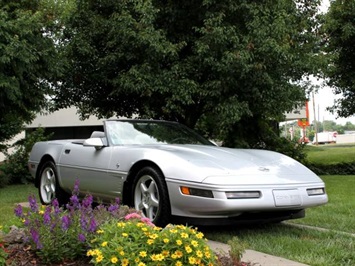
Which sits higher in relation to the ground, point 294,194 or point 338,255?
point 294,194

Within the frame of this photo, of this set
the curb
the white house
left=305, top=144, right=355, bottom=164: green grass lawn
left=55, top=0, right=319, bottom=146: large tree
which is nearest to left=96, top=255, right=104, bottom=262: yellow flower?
the curb

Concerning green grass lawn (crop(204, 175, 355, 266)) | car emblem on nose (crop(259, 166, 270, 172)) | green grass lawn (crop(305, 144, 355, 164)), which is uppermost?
car emblem on nose (crop(259, 166, 270, 172))

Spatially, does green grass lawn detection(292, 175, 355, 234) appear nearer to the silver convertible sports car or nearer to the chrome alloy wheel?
the silver convertible sports car

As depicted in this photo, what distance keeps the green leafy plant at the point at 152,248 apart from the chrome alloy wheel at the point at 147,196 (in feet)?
6.08

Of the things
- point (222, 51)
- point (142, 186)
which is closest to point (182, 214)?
point (142, 186)

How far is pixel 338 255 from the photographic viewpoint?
388 centimetres

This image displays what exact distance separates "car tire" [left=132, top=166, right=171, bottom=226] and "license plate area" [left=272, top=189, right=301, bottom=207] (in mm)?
1105

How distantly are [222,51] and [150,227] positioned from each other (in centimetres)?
699

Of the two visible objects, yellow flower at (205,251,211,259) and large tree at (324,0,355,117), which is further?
large tree at (324,0,355,117)

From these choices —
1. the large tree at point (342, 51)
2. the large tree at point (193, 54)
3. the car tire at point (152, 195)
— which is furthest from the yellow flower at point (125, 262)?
the large tree at point (342, 51)

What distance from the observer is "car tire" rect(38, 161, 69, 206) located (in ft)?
21.8

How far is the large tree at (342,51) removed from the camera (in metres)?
13.1

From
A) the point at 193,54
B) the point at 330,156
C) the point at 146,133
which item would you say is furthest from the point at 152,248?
the point at 330,156

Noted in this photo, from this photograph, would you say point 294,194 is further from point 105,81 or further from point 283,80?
point 105,81
